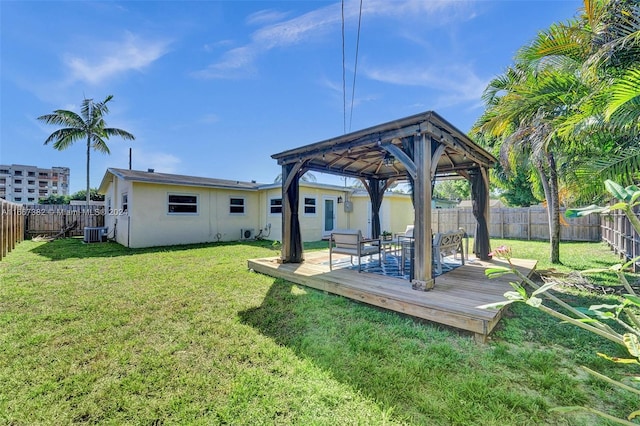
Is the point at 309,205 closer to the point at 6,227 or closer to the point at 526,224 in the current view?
the point at 6,227

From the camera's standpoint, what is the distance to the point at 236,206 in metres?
13.3

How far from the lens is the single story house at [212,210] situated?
10.8 m

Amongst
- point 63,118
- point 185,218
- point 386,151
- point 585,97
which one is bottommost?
point 185,218

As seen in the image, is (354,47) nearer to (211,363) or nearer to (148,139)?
(211,363)

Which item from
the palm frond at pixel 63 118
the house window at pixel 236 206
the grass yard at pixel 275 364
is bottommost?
the grass yard at pixel 275 364

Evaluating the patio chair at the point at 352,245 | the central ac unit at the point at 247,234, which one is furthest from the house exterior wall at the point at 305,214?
the patio chair at the point at 352,245

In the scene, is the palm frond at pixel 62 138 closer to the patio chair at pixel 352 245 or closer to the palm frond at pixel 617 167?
the patio chair at pixel 352 245

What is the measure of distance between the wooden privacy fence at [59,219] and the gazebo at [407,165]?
14103mm

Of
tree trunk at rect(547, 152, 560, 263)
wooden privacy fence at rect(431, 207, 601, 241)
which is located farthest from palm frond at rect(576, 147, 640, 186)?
wooden privacy fence at rect(431, 207, 601, 241)

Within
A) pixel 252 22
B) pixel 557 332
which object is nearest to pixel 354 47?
pixel 252 22

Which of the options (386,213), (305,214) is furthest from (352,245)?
(386,213)

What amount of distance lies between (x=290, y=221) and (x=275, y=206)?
686 cm

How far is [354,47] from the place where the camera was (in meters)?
8.41

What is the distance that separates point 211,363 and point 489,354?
2.92m
